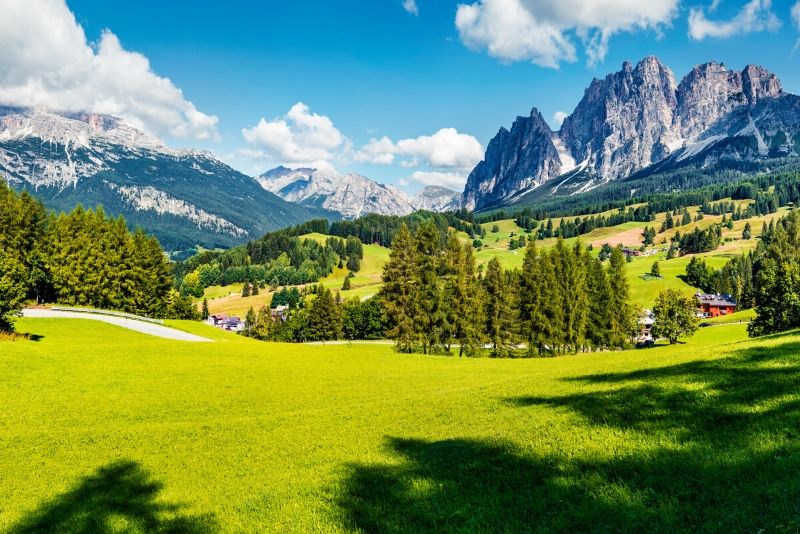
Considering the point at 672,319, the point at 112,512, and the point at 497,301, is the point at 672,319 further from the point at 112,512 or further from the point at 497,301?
the point at 112,512

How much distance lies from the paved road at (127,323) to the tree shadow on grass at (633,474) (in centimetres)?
4980

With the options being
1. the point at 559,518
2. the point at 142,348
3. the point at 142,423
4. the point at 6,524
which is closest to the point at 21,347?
the point at 142,348

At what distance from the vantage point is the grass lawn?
8.91 m

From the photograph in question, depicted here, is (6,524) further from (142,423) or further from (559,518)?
(559,518)

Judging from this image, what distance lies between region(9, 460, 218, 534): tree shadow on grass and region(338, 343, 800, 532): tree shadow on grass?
3.87 m

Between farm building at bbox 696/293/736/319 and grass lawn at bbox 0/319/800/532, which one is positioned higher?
farm building at bbox 696/293/736/319

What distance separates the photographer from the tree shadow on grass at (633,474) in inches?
319

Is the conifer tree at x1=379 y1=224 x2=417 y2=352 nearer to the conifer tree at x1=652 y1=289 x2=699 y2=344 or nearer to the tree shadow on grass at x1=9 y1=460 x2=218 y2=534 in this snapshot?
the tree shadow on grass at x1=9 y1=460 x2=218 y2=534

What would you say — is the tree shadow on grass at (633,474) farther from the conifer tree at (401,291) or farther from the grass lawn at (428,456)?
the conifer tree at (401,291)

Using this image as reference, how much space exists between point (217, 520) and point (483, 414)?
10.5m

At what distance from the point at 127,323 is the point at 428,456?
57.9 m

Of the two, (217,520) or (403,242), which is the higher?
(403,242)

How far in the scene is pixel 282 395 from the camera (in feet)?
96.1

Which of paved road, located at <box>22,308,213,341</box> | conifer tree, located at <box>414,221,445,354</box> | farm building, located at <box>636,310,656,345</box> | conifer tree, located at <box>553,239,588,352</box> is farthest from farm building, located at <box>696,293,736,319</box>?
paved road, located at <box>22,308,213,341</box>
